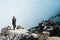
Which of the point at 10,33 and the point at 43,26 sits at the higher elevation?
the point at 43,26

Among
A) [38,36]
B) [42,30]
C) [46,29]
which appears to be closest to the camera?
[38,36]

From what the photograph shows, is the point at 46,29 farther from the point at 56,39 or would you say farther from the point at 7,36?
the point at 7,36

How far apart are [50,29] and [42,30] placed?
6.37 ft

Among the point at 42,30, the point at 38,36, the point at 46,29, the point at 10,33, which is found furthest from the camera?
the point at 10,33

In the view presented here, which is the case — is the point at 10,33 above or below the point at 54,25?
below

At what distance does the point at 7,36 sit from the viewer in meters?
32.3

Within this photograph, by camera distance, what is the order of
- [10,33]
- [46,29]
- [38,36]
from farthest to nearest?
[10,33], [46,29], [38,36]

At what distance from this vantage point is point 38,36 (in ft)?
74.1

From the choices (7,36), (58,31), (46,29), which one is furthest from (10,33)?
(58,31)

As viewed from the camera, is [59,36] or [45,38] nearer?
[45,38]

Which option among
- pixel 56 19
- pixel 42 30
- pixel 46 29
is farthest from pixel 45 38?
pixel 56 19

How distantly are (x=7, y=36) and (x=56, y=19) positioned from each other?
9.64 metres

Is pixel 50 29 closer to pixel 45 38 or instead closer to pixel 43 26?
pixel 43 26

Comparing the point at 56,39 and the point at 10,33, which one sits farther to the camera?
the point at 10,33
